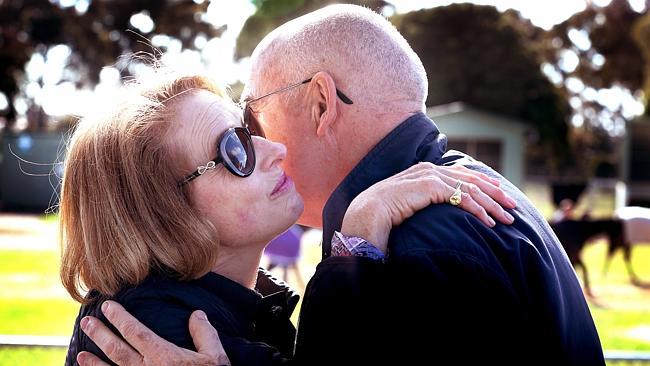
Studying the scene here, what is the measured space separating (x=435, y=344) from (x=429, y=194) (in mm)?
405

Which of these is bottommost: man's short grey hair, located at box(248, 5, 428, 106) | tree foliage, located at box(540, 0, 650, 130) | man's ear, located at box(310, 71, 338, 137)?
tree foliage, located at box(540, 0, 650, 130)

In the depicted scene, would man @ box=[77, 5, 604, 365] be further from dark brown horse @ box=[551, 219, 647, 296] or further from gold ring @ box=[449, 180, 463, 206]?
dark brown horse @ box=[551, 219, 647, 296]

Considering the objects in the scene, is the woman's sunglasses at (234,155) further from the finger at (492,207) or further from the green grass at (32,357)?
the green grass at (32,357)

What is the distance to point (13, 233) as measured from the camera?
27.9 metres

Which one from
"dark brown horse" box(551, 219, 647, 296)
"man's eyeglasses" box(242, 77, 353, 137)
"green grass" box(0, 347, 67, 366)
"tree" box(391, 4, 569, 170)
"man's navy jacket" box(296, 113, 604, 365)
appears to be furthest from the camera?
"tree" box(391, 4, 569, 170)

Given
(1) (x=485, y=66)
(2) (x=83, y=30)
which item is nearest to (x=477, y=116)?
(1) (x=485, y=66)

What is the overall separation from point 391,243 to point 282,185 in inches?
25.6

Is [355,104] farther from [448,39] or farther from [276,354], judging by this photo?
[448,39]

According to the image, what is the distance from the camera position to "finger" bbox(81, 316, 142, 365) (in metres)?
2.31

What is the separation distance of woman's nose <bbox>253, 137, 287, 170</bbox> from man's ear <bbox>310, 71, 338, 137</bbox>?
133 millimetres

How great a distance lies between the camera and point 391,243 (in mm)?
2129

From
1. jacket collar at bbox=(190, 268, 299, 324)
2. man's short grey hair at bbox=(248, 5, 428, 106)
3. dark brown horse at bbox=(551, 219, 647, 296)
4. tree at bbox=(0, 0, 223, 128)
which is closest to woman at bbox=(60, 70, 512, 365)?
jacket collar at bbox=(190, 268, 299, 324)

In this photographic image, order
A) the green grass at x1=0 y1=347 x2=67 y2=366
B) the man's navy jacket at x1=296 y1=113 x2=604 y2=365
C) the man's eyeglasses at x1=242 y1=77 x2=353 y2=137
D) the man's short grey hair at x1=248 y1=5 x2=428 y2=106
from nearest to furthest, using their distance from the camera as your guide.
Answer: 1. the man's navy jacket at x1=296 y1=113 x2=604 y2=365
2. the man's short grey hair at x1=248 y1=5 x2=428 y2=106
3. the man's eyeglasses at x1=242 y1=77 x2=353 y2=137
4. the green grass at x1=0 y1=347 x2=67 y2=366

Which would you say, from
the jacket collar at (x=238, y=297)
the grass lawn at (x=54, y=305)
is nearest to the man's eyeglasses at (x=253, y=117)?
the jacket collar at (x=238, y=297)
